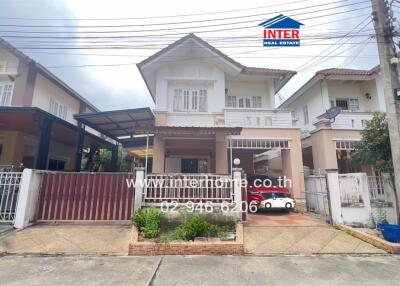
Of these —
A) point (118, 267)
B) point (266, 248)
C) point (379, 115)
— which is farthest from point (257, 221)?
point (379, 115)

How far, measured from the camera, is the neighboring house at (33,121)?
29.9ft

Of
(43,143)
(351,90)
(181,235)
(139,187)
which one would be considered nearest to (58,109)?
(43,143)

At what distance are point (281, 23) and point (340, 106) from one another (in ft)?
26.0

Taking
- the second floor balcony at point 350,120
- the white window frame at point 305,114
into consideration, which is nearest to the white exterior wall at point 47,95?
the second floor balcony at point 350,120

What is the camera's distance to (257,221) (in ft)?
23.8

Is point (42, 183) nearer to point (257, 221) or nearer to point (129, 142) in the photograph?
point (257, 221)

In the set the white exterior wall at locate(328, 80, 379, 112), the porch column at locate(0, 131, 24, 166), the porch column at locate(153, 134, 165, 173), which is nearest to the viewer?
the porch column at locate(153, 134, 165, 173)

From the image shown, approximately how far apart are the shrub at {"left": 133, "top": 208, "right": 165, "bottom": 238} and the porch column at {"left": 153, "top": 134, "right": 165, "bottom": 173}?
3418mm

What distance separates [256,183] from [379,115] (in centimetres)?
508

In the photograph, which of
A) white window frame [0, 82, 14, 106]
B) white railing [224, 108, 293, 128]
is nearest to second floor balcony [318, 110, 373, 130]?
white railing [224, 108, 293, 128]

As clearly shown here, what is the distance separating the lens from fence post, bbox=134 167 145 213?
6.40 meters

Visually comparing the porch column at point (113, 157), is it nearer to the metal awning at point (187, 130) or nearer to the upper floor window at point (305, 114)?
the metal awning at point (187, 130)

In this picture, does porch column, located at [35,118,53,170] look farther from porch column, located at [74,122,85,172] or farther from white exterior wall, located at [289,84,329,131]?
white exterior wall, located at [289,84,329,131]

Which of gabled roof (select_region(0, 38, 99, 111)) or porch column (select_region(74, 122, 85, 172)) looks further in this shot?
gabled roof (select_region(0, 38, 99, 111))
